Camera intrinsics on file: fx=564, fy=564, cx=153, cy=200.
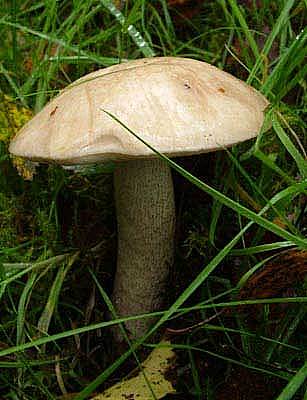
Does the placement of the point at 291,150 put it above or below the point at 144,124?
below

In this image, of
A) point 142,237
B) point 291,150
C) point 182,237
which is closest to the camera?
point 291,150

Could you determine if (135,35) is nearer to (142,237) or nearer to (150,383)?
(142,237)

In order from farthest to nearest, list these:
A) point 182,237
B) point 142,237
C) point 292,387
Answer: point 182,237 → point 142,237 → point 292,387

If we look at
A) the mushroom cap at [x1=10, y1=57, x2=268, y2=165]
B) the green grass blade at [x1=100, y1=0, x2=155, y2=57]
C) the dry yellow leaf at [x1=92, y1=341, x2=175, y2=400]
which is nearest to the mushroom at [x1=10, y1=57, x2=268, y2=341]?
the mushroom cap at [x1=10, y1=57, x2=268, y2=165]

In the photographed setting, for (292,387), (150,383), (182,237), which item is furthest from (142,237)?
(292,387)

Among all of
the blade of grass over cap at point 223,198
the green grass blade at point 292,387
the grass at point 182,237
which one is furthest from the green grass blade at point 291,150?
the green grass blade at point 292,387

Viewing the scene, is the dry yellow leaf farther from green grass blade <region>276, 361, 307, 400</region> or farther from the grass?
green grass blade <region>276, 361, 307, 400</region>
